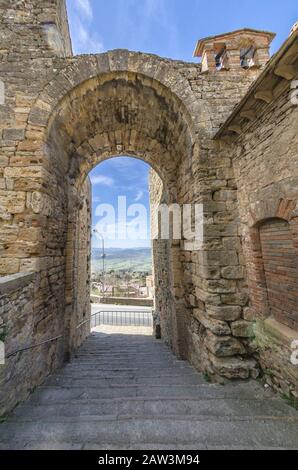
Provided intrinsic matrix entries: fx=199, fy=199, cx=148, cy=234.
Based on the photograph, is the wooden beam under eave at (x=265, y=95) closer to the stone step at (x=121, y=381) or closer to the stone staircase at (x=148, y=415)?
the stone staircase at (x=148, y=415)

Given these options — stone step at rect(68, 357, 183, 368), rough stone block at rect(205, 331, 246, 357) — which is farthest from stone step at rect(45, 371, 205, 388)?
stone step at rect(68, 357, 183, 368)

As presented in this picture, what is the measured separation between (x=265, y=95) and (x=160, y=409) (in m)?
4.11

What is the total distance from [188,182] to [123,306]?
13.0 m

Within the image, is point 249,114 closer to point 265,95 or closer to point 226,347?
point 265,95

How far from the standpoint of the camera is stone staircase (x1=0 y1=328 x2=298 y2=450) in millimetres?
1878

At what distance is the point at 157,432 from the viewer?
6.58 feet

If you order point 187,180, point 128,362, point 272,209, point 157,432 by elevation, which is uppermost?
point 187,180

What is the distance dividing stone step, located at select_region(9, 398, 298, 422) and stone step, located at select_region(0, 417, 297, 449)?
0.15 metres

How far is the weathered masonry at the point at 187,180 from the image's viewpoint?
2.56m

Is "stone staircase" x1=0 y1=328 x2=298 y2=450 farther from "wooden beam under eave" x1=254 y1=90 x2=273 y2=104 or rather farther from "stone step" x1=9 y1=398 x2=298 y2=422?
"wooden beam under eave" x1=254 y1=90 x2=273 y2=104

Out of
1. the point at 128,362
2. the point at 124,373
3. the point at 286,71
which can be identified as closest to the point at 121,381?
the point at 124,373

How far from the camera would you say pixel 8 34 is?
3.80 m

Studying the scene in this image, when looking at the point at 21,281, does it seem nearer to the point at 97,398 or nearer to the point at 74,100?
the point at 97,398

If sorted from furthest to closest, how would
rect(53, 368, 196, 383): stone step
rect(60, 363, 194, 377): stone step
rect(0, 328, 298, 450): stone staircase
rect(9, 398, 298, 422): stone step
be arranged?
rect(60, 363, 194, 377): stone step → rect(53, 368, 196, 383): stone step → rect(9, 398, 298, 422): stone step → rect(0, 328, 298, 450): stone staircase
